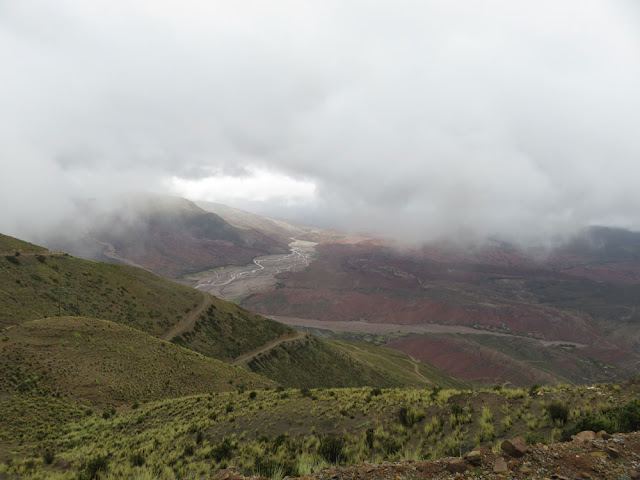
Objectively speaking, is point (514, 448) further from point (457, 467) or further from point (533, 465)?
point (457, 467)

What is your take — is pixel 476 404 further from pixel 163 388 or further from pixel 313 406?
pixel 163 388

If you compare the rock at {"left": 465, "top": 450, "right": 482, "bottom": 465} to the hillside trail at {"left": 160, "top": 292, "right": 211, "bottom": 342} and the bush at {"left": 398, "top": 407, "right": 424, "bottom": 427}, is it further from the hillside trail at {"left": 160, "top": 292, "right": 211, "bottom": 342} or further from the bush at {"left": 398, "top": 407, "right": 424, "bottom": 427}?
the hillside trail at {"left": 160, "top": 292, "right": 211, "bottom": 342}

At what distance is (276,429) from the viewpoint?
1439 cm

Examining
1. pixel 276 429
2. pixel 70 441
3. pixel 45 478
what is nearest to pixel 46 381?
pixel 70 441

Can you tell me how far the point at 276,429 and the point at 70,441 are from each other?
41.3ft

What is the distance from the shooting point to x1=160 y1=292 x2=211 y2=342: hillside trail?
49094mm

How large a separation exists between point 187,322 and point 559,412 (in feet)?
190

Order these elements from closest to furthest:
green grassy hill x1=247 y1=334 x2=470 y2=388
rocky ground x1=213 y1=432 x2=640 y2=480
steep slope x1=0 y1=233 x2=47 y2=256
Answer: rocky ground x1=213 y1=432 x2=640 y2=480 < steep slope x1=0 y1=233 x2=47 y2=256 < green grassy hill x1=247 y1=334 x2=470 y2=388

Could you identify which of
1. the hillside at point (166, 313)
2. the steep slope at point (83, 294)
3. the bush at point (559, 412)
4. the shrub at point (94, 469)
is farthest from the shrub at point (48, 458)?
the hillside at point (166, 313)

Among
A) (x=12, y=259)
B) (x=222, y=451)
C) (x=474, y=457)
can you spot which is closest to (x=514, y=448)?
(x=474, y=457)

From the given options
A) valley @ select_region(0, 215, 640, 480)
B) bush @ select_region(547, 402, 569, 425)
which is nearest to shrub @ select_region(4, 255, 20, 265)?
valley @ select_region(0, 215, 640, 480)

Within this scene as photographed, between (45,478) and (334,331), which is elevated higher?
(45,478)

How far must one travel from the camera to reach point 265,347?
5838 cm

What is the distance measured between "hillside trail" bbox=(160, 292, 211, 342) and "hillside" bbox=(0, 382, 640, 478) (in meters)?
31.9
